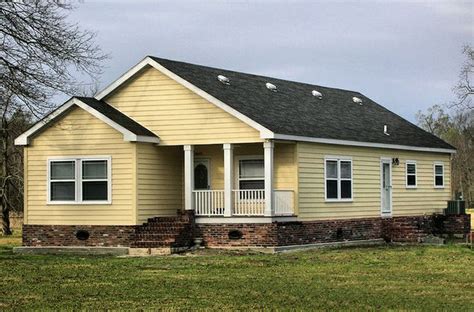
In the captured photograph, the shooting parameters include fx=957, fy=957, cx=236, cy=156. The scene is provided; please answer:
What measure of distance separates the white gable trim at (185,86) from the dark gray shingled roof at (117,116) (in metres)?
0.61

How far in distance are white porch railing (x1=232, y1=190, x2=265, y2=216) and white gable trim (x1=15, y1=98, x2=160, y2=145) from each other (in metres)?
3.26

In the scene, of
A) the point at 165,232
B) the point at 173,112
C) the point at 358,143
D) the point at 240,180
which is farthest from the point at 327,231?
the point at 173,112

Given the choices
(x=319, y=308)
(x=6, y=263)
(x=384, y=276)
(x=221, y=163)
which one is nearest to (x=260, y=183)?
(x=221, y=163)

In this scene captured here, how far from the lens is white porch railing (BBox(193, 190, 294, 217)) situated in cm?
2936

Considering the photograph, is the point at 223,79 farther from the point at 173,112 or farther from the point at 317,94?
the point at 317,94

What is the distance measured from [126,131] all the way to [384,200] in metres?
11.2

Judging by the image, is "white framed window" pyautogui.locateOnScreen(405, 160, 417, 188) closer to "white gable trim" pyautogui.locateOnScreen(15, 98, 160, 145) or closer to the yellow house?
the yellow house

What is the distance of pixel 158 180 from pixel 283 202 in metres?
4.20

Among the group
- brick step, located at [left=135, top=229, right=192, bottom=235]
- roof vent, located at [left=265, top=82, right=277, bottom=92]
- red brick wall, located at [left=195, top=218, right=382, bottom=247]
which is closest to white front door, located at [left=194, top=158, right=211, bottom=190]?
red brick wall, located at [left=195, top=218, right=382, bottom=247]

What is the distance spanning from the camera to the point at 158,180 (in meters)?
30.8

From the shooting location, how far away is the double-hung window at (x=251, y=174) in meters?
31.1

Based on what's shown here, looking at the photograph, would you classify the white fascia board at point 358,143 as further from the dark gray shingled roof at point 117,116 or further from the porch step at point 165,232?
the dark gray shingled roof at point 117,116

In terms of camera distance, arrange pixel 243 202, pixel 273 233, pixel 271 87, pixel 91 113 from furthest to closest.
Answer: pixel 271 87
pixel 91 113
pixel 243 202
pixel 273 233

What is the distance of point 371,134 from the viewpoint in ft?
116
